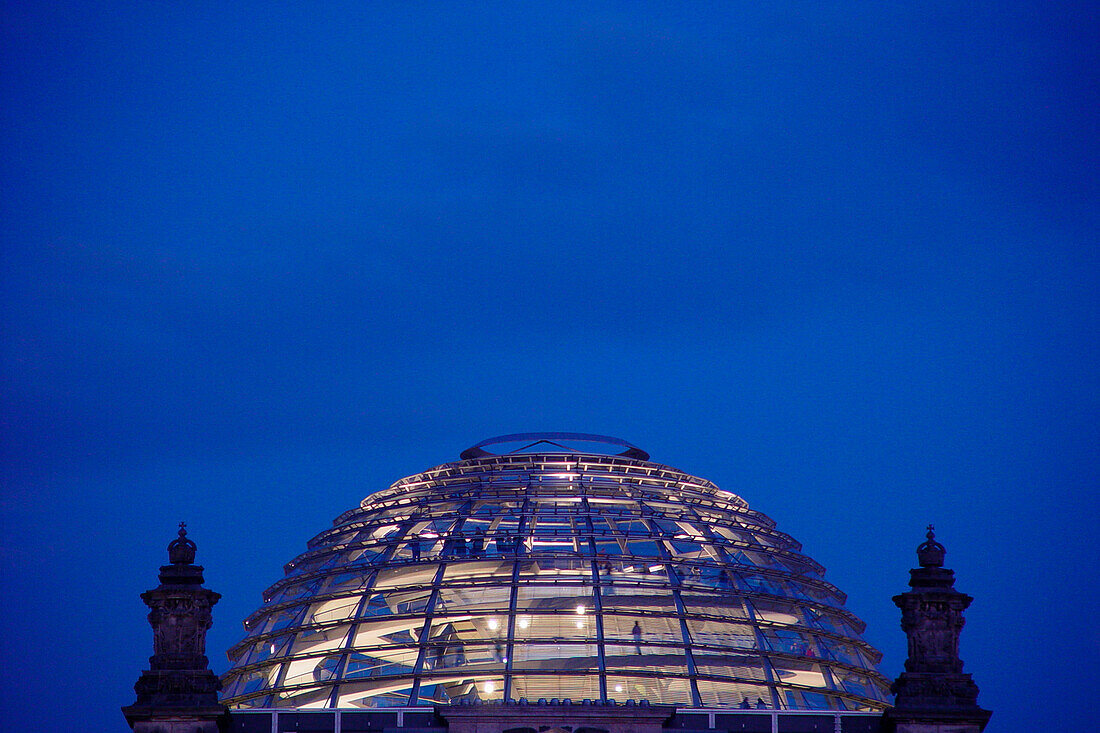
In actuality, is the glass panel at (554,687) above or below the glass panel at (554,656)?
below

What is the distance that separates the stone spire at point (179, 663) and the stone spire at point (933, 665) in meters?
19.0

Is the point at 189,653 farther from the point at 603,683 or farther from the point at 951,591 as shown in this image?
the point at 951,591

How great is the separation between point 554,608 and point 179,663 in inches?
450

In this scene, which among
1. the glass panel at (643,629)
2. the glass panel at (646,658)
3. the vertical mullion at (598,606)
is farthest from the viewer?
the glass panel at (643,629)

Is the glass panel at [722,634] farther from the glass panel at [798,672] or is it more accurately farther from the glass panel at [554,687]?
the glass panel at [554,687]

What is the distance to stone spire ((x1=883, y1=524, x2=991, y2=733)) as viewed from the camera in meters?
48.9

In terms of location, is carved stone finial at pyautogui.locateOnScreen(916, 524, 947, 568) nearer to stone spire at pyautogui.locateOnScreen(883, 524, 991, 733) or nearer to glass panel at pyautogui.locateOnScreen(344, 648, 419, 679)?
stone spire at pyautogui.locateOnScreen(883, 524, 991, 733)

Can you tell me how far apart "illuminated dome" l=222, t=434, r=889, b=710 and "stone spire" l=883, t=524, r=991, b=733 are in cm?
383

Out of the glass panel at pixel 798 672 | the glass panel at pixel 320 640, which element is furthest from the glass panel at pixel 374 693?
the glass panel at pixel 798 672

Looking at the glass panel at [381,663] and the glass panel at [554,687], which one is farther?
the glass panel at [381,663]

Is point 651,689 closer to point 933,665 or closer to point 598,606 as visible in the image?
point 598,606

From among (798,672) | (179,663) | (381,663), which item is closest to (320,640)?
(381,663)

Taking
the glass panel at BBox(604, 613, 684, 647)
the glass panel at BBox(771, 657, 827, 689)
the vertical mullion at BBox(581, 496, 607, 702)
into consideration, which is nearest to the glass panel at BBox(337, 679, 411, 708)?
the vertical mullion at BBox(581, 496, 607, 702)

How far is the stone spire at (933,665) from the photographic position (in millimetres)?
48875
